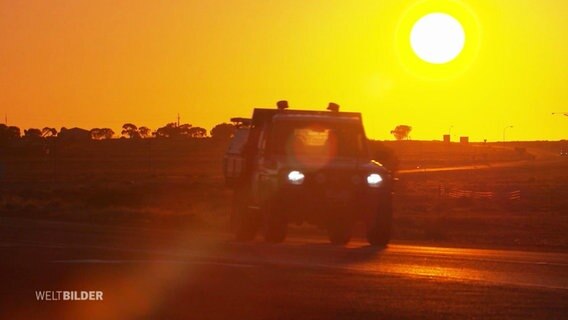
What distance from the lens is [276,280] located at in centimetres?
1700

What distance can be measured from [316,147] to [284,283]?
857 cm

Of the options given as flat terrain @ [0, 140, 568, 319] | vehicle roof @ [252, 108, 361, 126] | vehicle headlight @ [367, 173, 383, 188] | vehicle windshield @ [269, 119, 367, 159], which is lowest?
flat terrain @ [0, 140, 568, 319]

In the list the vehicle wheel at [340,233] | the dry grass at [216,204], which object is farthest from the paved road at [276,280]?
the dry grass at [216,204]

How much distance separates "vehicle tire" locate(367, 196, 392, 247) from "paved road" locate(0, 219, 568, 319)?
31 cm

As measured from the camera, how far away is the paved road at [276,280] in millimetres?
13977

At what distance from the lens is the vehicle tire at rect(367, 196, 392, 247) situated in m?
24.7

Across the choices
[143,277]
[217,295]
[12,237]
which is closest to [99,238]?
[12,237]

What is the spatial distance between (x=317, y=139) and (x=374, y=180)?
150 cm

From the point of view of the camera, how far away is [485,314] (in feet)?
44.9

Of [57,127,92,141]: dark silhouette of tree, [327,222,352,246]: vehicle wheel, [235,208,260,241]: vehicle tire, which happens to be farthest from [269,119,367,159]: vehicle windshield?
[57,127,92,141]: dark silhouette of tree

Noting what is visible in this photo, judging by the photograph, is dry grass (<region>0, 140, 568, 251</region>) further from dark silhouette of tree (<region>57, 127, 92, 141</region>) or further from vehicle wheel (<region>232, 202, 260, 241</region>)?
dark silhouette of tree (<region>57, 127, 92, 141</region>)

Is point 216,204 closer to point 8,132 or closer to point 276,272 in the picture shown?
point 276,272

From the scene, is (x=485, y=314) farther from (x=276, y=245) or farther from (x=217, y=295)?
(x=276, y=245)

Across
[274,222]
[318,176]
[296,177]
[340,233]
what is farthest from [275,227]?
[340,233]
